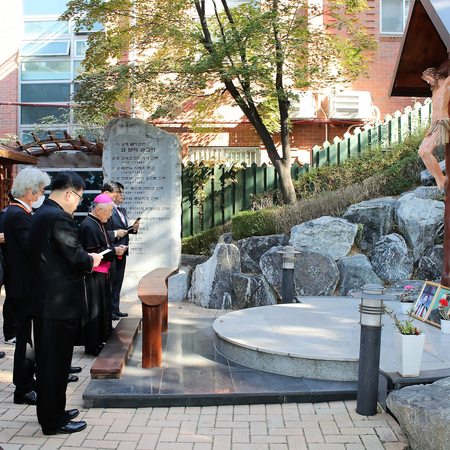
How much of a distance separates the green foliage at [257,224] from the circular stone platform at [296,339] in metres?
2.52

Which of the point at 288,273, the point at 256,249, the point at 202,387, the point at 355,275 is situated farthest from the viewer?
the point at 256,249

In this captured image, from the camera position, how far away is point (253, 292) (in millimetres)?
7910

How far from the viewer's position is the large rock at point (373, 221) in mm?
8094

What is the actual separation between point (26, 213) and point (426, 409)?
12.2 feet

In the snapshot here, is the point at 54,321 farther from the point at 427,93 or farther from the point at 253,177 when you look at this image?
the point at 253,177

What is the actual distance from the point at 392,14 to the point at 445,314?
45.1ft

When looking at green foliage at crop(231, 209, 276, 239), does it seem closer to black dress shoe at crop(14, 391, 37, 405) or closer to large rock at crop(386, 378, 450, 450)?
black dress shoe at crop(14, 391, 37, 405)

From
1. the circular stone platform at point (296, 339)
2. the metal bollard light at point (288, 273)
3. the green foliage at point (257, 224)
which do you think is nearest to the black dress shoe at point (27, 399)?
the circular stone platform at point (296, 339)

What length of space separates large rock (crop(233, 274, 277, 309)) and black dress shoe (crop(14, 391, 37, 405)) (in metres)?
4.38

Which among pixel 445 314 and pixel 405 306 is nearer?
pixel 445 314

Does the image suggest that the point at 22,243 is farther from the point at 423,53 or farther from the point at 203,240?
the point at 203,240

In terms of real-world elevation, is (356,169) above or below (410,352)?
above

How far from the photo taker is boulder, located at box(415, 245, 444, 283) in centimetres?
730

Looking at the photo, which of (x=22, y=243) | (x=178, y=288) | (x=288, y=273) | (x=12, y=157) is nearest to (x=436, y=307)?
(x=288, y=273)
